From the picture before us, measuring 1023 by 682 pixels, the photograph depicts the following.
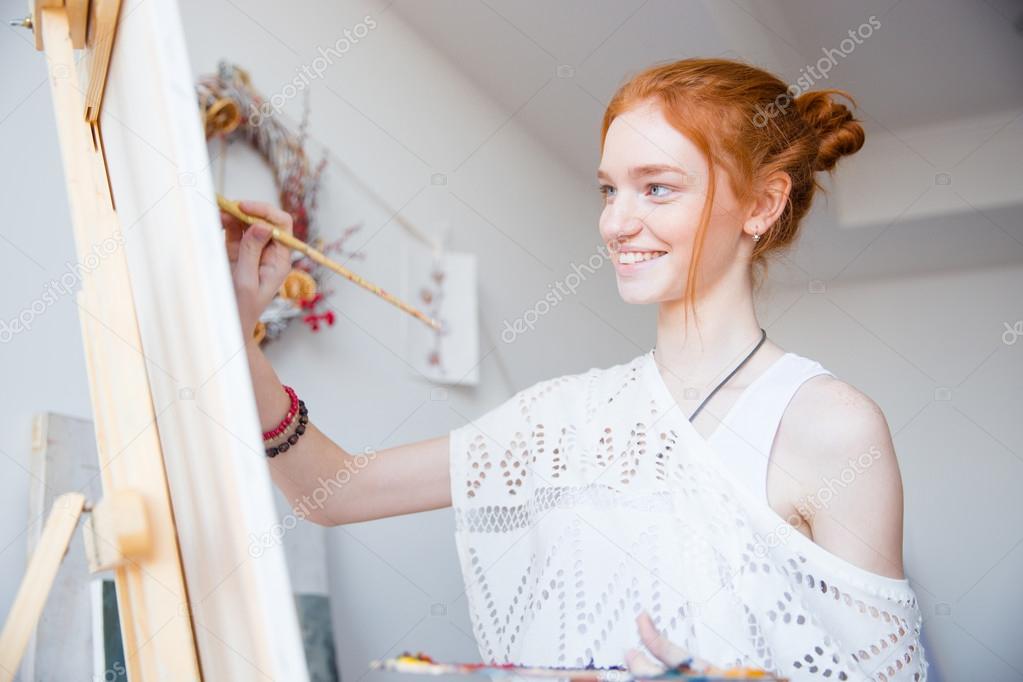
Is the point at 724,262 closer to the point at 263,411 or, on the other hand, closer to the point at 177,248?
the point at 263,411

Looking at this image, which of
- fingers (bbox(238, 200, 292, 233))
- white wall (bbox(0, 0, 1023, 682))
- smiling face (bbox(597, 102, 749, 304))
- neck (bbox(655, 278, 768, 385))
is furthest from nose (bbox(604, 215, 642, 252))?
white wall (bbox(0, 0, 1023, 682))

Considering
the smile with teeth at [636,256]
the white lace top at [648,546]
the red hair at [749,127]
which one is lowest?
the white lace top at [648,546]

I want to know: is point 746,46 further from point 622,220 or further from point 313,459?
point 313,459

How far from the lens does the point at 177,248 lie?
0.78 metres

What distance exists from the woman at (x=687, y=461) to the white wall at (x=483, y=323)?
0.58m

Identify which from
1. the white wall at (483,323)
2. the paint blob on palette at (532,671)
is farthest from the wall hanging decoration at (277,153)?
the paint blob on palette at (532,671)

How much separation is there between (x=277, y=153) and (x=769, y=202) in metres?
1.14

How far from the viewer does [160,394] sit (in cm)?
91

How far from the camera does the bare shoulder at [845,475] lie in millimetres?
1169

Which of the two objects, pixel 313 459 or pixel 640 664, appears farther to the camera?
pixel 313 459

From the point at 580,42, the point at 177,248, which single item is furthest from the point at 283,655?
the point at 580,42

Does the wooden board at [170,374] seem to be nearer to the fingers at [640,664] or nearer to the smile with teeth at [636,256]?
the fingers at [640,664]

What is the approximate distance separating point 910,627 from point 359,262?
5.17 feet

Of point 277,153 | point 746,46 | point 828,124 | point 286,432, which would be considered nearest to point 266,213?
point 286,432
